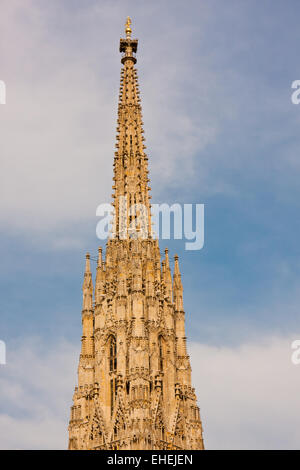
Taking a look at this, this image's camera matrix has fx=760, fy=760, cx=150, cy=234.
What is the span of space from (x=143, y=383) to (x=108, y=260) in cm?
1495

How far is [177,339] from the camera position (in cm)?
7606

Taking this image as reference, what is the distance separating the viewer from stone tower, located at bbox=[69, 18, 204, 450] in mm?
68250

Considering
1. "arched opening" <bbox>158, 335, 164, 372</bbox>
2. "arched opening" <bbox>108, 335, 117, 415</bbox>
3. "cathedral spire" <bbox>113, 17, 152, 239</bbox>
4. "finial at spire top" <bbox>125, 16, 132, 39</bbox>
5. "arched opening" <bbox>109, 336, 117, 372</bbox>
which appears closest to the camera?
"arched opening" <bbox>108, 335, 117, 415</bbox>

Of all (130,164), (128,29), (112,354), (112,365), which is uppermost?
(128,29)

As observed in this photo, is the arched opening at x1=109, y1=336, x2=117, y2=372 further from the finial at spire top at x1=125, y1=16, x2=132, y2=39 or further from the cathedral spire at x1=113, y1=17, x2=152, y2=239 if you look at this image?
the finial at spire top at x1=125, y1=16, x2=132, y2=39

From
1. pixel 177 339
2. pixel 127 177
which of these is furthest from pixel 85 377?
pixel 127 177

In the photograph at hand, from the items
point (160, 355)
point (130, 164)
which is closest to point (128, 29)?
point (130, 164)

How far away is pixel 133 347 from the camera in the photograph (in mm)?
70625

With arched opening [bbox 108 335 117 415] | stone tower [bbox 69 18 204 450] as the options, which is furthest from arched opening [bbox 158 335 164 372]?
arched opening [bbox 108 335 117 415]

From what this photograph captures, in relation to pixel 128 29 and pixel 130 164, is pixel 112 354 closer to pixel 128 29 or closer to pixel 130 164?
pixel 130 164

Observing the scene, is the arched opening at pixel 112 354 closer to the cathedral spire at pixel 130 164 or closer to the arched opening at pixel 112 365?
the arched opening at pixel 112 365

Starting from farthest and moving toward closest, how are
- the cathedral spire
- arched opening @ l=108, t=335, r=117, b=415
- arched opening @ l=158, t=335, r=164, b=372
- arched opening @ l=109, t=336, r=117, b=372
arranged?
the cathedral spire → arched opening @ l=158, t=335, r=164, b=372 → arched opening @ l=109, t=336, r=117, b=372 → arched opening @ l=108, t=335, r=117, b=415

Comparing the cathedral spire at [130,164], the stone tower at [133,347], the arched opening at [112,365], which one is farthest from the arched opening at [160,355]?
the cathedral spire at [130,164]

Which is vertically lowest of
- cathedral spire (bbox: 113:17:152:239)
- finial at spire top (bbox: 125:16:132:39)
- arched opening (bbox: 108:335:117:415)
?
arched opening (bbox: 108:335:117:415)
